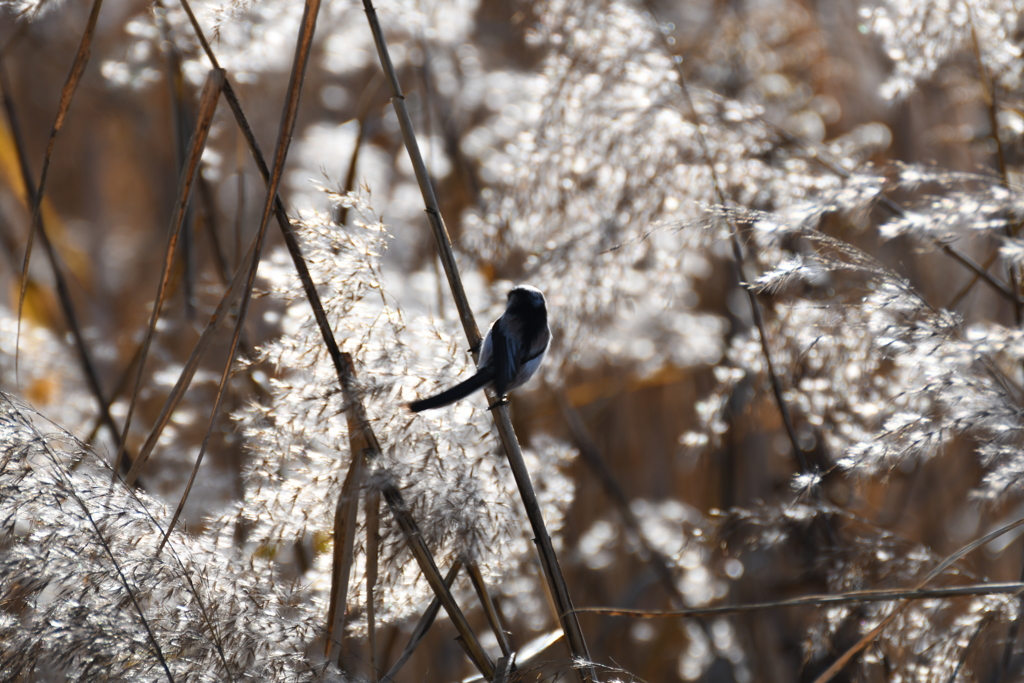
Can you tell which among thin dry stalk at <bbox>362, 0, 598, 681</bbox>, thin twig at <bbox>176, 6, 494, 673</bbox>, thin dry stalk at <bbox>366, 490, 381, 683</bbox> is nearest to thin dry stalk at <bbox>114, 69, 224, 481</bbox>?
thin twig at <bbox>176, 6, 494, 673</bbox>

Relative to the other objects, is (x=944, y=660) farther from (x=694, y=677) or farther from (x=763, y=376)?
(x=694, y=677)

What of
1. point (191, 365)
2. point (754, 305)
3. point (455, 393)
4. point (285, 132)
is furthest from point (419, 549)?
point (754, 305)

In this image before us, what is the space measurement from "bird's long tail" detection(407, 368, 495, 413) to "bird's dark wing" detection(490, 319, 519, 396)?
1 cm

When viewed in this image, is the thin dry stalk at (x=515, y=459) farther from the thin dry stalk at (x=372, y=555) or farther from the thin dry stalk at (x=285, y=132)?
the thin dry stalk at (x=372, y=555)

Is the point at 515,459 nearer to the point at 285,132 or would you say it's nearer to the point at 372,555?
the point at 372,555

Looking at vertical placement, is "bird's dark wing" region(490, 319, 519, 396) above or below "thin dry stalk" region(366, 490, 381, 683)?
above

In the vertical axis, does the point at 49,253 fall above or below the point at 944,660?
above

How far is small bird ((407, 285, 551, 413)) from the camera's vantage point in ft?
2.79

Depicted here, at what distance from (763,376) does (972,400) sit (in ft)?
1.87

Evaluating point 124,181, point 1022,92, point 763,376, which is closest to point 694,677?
point 763,376

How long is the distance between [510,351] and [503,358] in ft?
0.09

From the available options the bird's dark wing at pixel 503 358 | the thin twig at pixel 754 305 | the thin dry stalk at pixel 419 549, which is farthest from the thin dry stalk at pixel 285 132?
the thin twig at pixel 754 305

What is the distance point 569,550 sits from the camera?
6.29 feet

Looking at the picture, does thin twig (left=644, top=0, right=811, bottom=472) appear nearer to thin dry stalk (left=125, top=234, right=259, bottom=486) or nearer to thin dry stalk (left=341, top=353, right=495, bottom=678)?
thin dry stalk (left=341, top=353, right=495, bottom=678)
